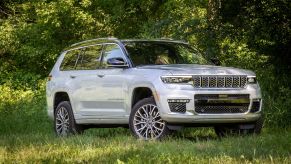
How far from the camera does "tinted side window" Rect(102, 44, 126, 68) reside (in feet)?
36.7

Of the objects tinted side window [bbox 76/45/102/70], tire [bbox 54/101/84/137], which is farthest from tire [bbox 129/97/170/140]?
tire [bbox 54/101/84/137]

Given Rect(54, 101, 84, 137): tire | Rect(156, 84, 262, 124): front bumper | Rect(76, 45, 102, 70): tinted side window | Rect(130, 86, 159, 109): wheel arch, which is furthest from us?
Rect(54, 101, 84, 137): tire

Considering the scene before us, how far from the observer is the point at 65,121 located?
41.1 feet

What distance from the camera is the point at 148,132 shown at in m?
10.1

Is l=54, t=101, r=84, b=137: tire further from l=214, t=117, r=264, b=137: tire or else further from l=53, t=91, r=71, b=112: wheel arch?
l=214, t=117, r=264, b=137: tire

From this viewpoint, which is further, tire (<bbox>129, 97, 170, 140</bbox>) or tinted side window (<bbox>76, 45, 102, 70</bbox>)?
tinted side window (<bbox>76, 45, 102, 70</bbox>)

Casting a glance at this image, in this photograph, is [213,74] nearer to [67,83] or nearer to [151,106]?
[151,106]

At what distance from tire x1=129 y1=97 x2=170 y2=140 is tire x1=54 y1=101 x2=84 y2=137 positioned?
227 centimetres

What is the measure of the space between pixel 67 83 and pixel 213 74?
3.55m

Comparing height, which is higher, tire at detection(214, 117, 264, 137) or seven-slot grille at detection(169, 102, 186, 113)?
seven-slot grille at detection(169, 102, 186, 113)

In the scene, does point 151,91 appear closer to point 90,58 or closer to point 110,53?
point 110,53

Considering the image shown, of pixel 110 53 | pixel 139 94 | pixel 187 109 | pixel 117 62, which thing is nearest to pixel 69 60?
pixel 110 53

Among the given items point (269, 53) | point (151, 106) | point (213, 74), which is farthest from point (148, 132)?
point (269, 53)

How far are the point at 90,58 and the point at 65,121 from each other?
1.44 m
